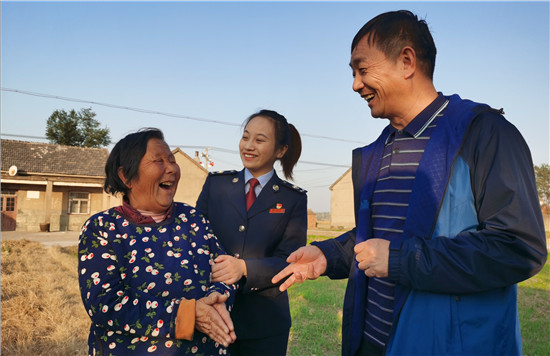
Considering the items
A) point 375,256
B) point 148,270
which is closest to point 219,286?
point 148,270

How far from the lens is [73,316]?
214 inches

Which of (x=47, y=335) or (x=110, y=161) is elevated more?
(x=110, y=161)

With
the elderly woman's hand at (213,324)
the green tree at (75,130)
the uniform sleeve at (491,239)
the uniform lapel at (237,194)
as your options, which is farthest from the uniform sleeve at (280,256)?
the green tree at (75,130)

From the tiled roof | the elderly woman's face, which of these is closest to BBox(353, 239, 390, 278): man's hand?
the elderly woman's face

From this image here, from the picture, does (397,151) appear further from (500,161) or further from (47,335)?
(47,335)

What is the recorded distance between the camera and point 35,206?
25.2 metres

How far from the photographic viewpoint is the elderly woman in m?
1.91

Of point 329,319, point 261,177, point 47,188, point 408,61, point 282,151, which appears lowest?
point 329,319

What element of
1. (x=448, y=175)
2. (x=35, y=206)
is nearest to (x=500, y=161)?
(x=448, y=175)

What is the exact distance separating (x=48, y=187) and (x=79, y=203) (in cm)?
232

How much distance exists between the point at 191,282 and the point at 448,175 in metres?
1.32

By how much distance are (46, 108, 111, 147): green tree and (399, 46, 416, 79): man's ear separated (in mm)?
47797

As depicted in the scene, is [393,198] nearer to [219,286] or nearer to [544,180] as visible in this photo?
[219,286]

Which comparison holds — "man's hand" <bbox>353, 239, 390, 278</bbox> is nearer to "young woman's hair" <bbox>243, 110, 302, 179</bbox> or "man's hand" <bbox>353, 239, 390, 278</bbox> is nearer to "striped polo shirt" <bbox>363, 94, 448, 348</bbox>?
"striped polo shirt" <bbox>363, 94, 448, 348</bbox>
